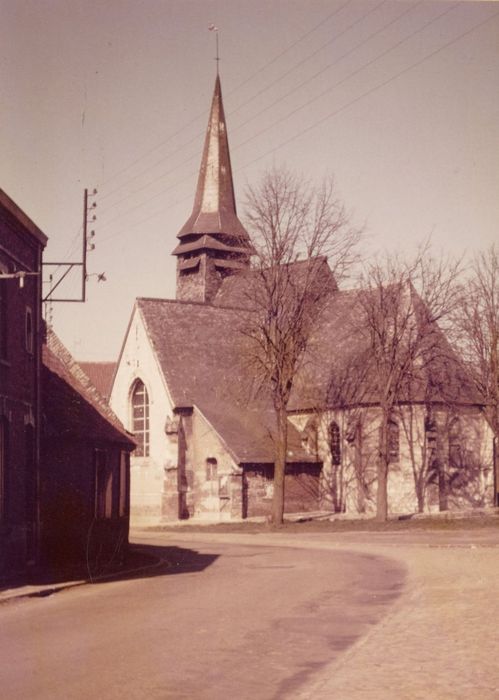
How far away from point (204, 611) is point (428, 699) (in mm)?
6111

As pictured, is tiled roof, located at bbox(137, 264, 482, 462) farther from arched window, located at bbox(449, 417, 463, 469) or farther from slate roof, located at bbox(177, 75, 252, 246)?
slate roof, located at bbox(177, 75, 252, 246)

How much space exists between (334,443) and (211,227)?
55.3 ft

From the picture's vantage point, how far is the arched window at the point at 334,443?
49.7 m

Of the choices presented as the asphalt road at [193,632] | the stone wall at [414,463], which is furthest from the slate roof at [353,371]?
the asphalt road at [193,632]

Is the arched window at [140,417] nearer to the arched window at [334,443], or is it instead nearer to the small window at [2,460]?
the arched window at [334,443]

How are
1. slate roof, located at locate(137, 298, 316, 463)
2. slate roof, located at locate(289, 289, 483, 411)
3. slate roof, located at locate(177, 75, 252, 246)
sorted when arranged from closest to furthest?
slate roof, located at locate(289, 289, 483, 411), slate roof, located at locate(137, 298, 316, 463), slate roof, located at locate(177, 75, 252, 246)

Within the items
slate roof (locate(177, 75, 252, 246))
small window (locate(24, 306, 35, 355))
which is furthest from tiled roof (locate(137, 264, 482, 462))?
small window (locate(24, 306, 35, 355))

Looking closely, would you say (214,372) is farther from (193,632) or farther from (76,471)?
(193,632)

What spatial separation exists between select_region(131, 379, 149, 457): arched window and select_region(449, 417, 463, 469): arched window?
15087 millimetres

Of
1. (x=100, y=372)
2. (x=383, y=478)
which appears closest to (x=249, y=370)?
(x=383, y=478)

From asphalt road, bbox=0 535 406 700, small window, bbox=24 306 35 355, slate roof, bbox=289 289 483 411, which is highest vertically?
slate roof, bbox=289 289 483 411

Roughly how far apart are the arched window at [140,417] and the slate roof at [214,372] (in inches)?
101

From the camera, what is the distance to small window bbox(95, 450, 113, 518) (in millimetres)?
29297

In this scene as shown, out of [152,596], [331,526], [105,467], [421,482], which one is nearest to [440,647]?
[152,596]
